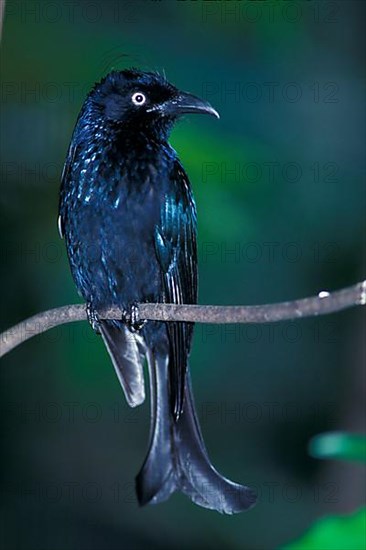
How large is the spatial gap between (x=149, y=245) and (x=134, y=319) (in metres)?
0.15

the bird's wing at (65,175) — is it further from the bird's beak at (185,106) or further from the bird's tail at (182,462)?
the bird's tail at (182,462)

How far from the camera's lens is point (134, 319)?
5.18 feet

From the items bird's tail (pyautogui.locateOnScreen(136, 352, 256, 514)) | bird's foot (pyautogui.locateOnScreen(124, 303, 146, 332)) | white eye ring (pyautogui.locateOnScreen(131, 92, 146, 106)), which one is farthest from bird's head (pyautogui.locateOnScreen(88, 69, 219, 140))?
bird's tail (pyautogui.locateOnScreen(136, 352, 256, 514))

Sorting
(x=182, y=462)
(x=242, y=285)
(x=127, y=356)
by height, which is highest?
(x=242, y=285)

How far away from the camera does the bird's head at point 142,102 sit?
157 cm

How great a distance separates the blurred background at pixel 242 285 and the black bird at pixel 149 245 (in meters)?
0.04

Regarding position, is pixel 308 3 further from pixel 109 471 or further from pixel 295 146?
pixel 109 471

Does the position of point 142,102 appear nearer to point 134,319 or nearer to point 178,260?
point 178,260

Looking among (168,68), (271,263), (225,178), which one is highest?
(168,68)

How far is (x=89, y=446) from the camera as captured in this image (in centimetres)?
170

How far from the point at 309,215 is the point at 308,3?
0.44 metres

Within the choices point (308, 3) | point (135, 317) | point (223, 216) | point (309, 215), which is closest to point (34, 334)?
point (135, 317)

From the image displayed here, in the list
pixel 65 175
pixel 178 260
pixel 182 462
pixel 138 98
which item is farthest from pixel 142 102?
pixel 182 462

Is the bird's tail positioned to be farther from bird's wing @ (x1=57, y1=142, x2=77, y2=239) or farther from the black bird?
bird's wing @ (x1=57, y1=142, x2=77, y2=239)
